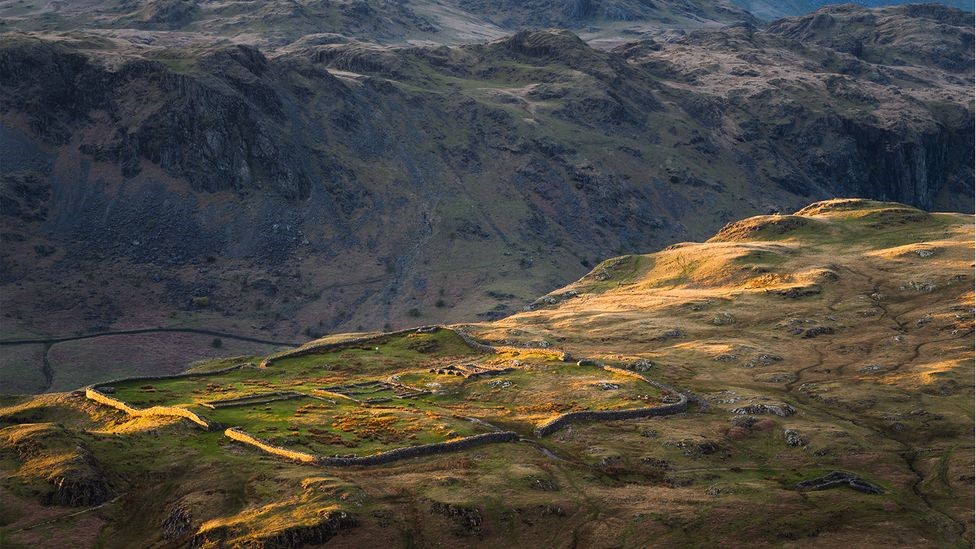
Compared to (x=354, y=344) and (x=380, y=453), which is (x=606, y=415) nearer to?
(x=380, y=453)

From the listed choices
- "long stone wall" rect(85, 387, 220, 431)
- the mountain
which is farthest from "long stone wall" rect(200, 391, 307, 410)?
"long stone wall" rect(85, 387, 220, 431)

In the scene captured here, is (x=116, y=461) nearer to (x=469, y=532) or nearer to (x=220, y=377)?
(x=469, y=532)

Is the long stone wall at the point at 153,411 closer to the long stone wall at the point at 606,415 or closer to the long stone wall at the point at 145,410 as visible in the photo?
the long stone wall at the point at 145,410

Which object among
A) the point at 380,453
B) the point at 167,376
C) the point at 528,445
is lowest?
the point at 167,376

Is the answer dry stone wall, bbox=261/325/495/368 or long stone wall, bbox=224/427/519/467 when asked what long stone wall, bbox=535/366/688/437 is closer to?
long stone wall, bbox=224/427/519/467

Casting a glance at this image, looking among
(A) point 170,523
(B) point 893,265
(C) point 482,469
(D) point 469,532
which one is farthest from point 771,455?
(B) point 893,265

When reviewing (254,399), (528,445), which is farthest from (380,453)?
(254,399)

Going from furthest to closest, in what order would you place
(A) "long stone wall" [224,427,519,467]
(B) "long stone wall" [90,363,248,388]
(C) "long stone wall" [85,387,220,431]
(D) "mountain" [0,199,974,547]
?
(B) "long stone wall" [90,363,248,388] → (C) "long stone wall" [85,387,220,431] → (A) "long stone wall" [224,427,519,467] → (D) "mountain" [0,199,974,547]
